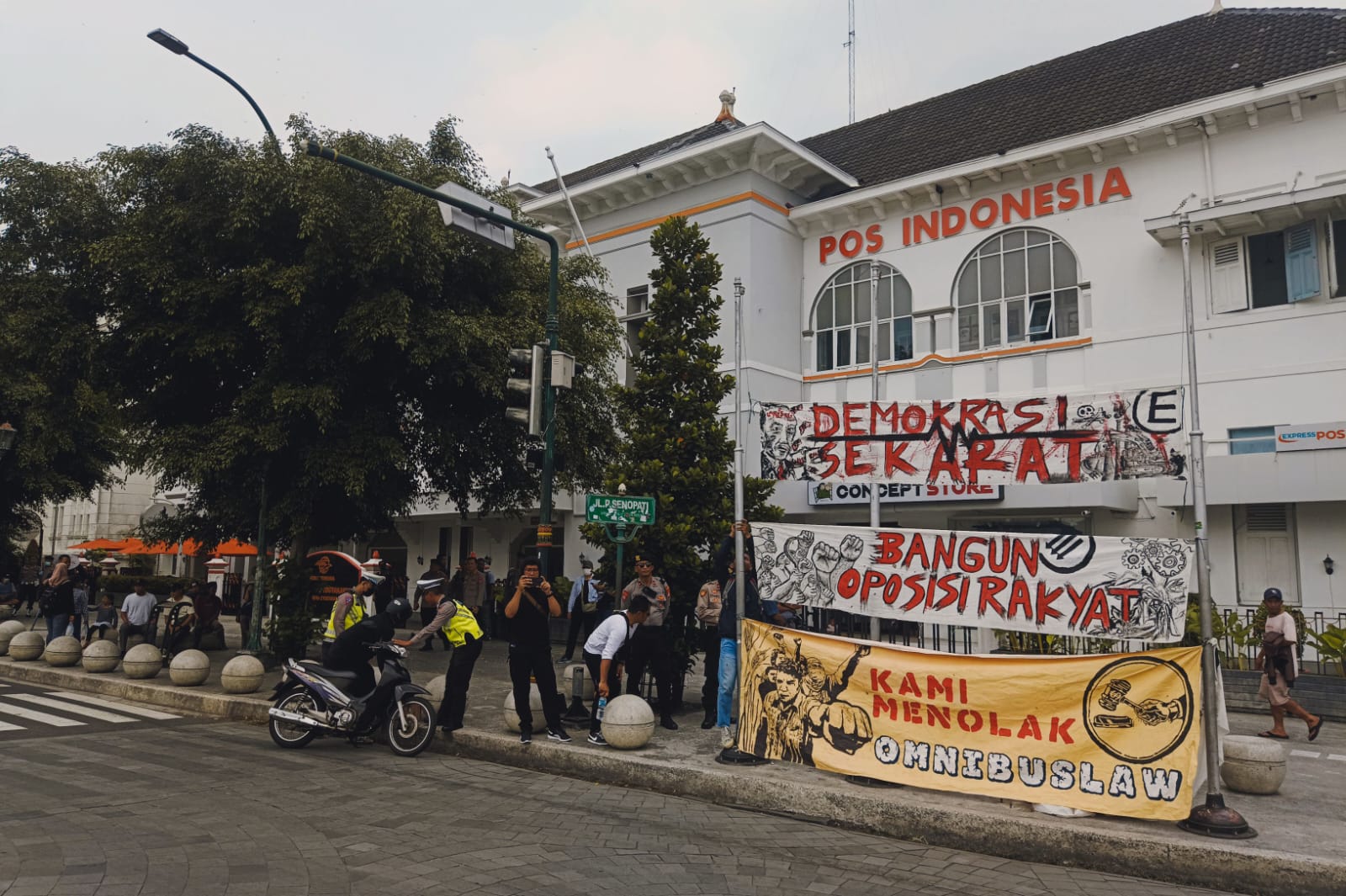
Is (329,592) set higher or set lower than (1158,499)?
lower

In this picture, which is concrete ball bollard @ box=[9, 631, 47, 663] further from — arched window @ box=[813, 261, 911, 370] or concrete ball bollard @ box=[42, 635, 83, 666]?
arched window @ box=[813, 261, 911, 370]

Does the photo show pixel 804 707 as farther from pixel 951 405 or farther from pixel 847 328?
pixel 847 328

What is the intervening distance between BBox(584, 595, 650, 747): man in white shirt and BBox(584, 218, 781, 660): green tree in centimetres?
117

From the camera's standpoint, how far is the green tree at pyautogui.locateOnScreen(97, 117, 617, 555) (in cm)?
1318

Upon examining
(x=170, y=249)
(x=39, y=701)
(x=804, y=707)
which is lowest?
(x=39, y=701)

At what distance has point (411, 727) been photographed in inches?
369

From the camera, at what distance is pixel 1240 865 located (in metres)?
5.77

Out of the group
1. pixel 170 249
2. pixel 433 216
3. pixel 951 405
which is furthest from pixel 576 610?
pixel 951 405

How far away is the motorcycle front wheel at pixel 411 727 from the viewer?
934cm

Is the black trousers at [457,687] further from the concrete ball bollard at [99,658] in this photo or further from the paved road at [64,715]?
the concrete ball bollard at [99,658]

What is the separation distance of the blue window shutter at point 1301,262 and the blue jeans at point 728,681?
1315cm

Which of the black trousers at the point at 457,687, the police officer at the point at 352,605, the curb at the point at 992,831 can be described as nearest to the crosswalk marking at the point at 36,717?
the police officer at the point at 352,605

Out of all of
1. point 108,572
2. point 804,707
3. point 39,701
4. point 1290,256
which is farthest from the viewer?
point 108,572

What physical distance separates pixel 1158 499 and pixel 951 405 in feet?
35.6
